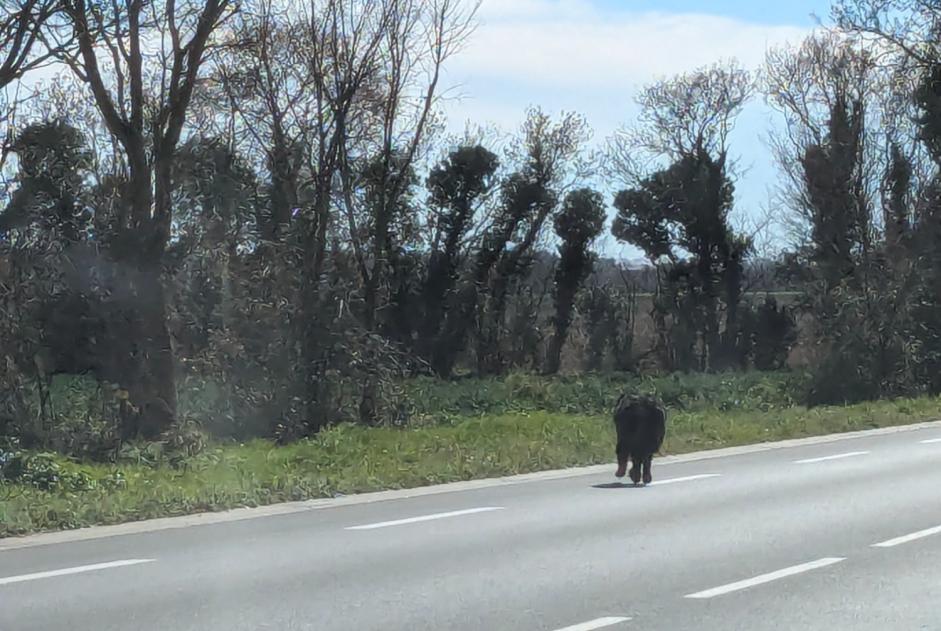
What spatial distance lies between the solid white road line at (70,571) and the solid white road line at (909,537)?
611 cm

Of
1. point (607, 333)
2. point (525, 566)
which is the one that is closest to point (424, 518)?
point (525, 566)

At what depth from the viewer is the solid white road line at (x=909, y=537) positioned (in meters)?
11.2

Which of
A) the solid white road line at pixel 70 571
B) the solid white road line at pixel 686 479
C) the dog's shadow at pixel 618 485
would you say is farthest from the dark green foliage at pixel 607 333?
the solid white road line at pixel 70 571

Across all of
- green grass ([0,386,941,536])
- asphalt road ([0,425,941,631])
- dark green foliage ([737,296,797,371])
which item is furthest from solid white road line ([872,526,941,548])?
dark green foliage ([737,296,797,371])

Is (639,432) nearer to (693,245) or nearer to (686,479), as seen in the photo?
(686,479)

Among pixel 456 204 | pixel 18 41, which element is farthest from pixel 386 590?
pixel 456 204

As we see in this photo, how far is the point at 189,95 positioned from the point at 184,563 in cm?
1707

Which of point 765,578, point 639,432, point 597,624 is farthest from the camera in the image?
point 639,432

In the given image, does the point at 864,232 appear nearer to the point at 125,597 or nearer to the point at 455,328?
the point at 455,328

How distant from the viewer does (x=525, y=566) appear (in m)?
10.3

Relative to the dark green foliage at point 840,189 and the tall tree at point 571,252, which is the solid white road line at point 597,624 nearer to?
the dark green foliage at point 840,189

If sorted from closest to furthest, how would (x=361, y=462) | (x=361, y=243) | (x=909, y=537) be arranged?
(x=909, y=537), (x=361, y=462), (x=361, y=243)

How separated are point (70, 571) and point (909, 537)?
7076 mm

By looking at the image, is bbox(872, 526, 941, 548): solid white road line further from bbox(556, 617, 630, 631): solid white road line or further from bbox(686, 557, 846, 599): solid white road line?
bbox(556, 617, 630, 631): solid white road line
